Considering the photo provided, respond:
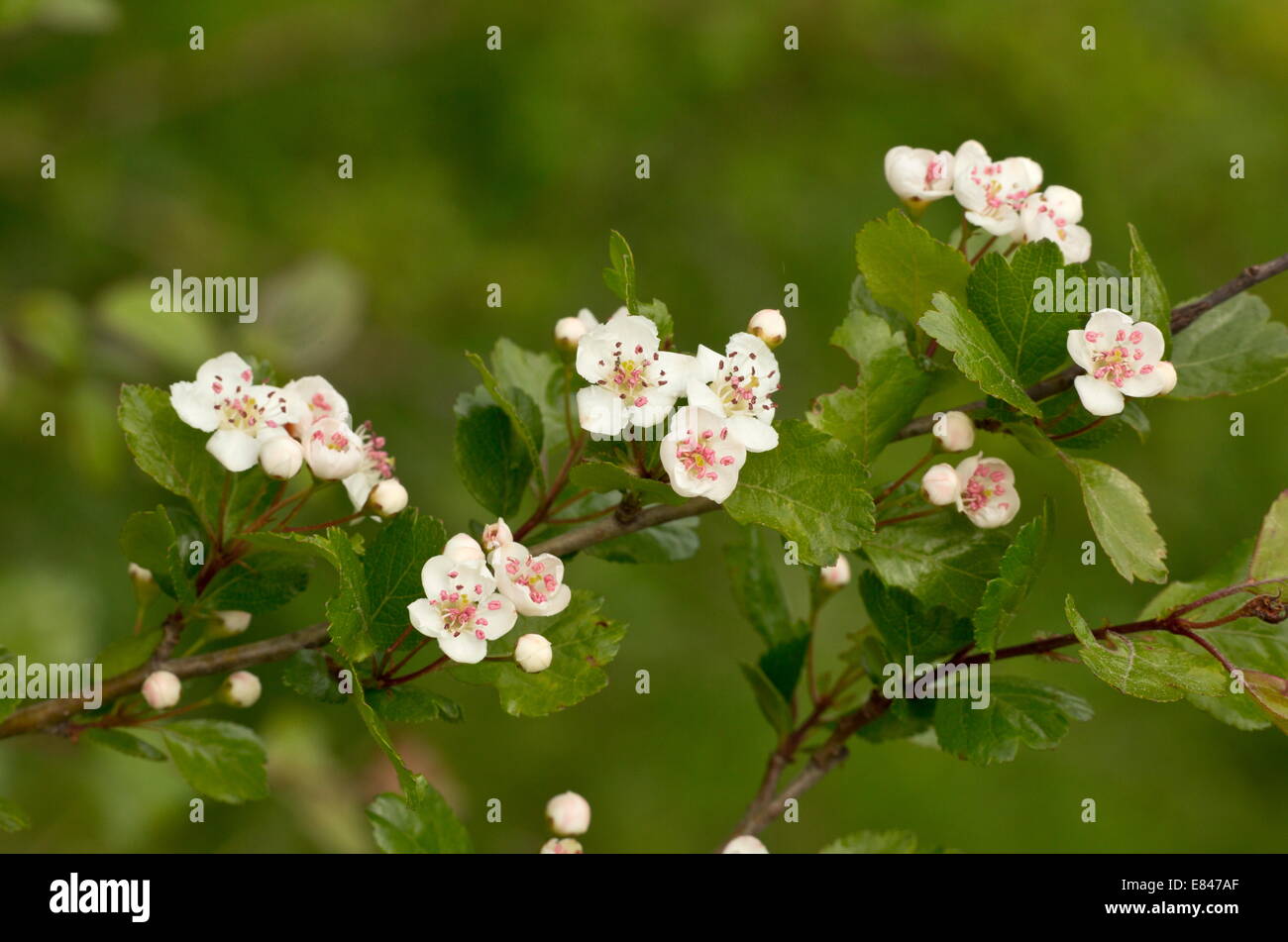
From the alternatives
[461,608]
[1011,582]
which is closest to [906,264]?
[1011,582]

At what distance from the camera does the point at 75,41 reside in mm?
3791

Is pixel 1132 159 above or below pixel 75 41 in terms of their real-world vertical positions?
below

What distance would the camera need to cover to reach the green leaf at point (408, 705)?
111 cm

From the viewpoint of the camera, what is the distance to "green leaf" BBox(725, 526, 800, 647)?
1513mm

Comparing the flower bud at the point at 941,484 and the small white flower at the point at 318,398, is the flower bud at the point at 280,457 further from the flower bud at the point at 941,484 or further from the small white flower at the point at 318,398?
the flower bud at the point at 941,484

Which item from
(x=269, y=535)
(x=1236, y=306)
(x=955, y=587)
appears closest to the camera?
(x=269, y=535)

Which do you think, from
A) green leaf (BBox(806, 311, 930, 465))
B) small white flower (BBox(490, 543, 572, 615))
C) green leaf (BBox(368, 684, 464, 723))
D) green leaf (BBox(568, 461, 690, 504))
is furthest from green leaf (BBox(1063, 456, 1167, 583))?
green leaf (BBox(368, 684, 464, 723))

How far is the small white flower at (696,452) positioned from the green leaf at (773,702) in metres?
0.47

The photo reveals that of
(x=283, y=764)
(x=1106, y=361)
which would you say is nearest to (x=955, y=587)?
(x=1106, y=361)

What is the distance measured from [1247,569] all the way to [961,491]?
316 mm

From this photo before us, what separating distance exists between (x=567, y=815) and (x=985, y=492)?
60cm

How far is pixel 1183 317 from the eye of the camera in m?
1.21

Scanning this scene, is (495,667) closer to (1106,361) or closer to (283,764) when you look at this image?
(1106,361)

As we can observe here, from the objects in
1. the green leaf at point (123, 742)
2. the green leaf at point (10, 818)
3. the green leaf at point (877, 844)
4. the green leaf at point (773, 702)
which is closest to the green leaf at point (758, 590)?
the green leaf at point (773, 702)
